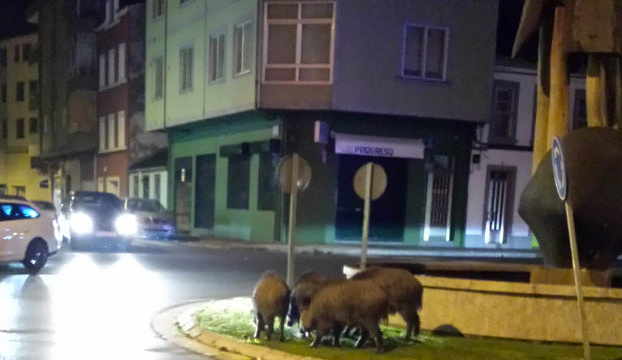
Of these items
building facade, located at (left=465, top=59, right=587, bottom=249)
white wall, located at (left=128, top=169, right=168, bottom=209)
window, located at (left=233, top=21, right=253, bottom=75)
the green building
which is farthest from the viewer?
white wall, located at (left=128, top=169, right=168, bottom=209)

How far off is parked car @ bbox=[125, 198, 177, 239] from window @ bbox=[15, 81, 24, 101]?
36.6 metres

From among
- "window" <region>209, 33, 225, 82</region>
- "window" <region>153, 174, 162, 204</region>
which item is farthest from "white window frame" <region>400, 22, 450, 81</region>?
"window" <region>153, 174, 162, 204</region>

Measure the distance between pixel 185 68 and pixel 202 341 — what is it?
22.9m

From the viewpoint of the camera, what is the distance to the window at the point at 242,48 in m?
25.9

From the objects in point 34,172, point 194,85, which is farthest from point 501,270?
point 34,172

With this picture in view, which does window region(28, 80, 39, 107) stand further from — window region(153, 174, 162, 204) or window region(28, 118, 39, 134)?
window region(153, 174, 162, 204)

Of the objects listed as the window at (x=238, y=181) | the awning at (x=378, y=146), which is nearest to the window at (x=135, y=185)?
the window at (x=238, y=181)

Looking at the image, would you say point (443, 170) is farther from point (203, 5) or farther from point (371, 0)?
point (203, 5)

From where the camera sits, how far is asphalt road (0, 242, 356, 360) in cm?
923

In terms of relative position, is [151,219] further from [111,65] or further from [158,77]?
[111,65]

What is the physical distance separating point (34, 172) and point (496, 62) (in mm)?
40066

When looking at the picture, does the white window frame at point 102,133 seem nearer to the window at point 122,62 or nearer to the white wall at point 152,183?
the window at point 122,62

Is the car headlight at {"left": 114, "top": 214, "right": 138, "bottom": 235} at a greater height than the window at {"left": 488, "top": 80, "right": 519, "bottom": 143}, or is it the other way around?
the window at {"left": 488, "top": 80, "right": 519, "bottom": 143}

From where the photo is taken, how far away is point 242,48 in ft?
86.7
